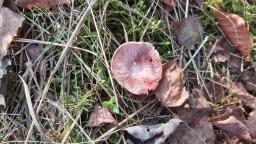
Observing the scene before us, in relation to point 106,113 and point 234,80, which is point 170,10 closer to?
point 234,80

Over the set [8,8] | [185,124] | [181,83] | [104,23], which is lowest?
[185,124]

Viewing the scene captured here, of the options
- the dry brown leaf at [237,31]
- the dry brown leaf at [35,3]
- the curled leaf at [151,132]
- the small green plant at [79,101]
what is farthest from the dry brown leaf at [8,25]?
the dry brown leaf at [237,31]

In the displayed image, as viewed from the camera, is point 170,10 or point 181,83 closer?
point 181,83

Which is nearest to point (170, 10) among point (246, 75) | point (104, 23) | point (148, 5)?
point (148, 5)

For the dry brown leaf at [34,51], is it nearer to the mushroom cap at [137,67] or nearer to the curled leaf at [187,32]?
the mushroom cap at [137,67]

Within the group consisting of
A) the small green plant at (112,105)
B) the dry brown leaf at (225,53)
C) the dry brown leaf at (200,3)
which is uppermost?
the dry brown leaf at (200,3)

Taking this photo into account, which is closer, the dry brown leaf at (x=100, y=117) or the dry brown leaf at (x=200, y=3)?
the dry brown leaf at (x=100, y=117)

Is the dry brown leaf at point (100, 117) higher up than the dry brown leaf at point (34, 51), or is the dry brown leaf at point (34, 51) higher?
the dry brown leaf at point (34, 51)
